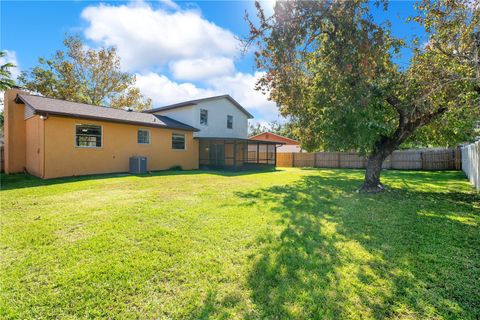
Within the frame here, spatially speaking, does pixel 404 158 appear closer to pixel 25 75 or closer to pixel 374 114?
pixel 374 114

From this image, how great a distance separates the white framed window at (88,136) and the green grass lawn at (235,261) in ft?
19.2

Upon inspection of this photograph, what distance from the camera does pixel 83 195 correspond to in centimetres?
690

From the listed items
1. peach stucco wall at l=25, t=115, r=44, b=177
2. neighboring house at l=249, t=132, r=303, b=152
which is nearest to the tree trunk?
peach stucco wall at l=25, t=115, r=44, b=177

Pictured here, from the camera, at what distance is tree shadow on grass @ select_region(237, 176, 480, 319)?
7.63 ft

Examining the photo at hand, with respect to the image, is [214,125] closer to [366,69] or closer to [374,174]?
[374,174]

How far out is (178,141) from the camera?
16094 millimetres

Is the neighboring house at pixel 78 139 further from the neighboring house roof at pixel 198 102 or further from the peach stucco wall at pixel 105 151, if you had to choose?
the neighboring house roof at pixel 198 102

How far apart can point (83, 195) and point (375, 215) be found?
26.6ft

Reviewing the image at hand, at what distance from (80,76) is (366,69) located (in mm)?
26707

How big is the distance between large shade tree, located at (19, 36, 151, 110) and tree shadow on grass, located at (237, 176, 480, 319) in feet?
83.2

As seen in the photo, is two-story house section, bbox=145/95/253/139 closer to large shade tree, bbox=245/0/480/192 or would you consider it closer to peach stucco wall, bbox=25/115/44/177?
peach stucco wall, bbox=25/115/44/177

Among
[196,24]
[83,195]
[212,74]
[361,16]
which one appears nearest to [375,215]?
[361,16]

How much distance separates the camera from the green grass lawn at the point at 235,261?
91.5 inches

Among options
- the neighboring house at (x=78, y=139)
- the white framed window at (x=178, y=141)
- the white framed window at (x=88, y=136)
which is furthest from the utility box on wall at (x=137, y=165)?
the white framed window at (x=178, y=141)
